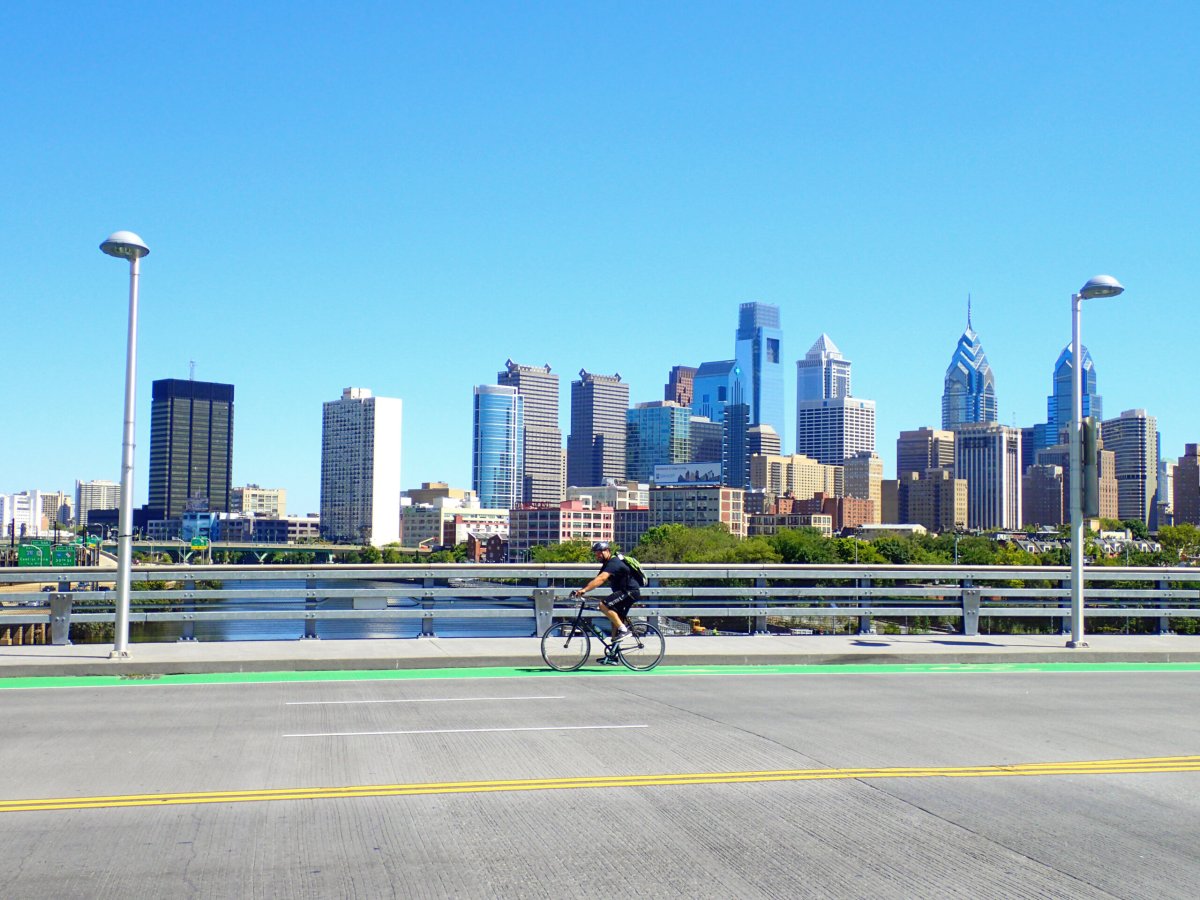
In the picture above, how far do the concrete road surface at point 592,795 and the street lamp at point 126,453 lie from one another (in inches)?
96.6

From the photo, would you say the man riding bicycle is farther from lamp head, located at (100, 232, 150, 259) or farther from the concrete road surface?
lamp head, located at (100, 232, 150, 259)

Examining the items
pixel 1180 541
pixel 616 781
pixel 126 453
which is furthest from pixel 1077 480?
pixel 1180 541

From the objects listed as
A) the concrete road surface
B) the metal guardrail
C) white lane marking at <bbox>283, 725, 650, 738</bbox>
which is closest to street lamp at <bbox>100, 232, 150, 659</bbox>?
the metal guardrail

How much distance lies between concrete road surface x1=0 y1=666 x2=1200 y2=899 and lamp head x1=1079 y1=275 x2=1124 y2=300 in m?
7.76

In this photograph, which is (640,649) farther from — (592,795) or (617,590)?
(592,795)

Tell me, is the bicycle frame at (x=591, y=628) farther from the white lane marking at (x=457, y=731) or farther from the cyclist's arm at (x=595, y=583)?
the white lane marking at (x=457, y=731)

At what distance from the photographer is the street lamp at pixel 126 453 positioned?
1612cm

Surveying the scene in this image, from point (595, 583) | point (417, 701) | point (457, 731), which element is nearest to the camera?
point (457, 731)

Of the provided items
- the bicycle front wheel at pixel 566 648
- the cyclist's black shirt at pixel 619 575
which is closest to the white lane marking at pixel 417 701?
the bicycle front wheel at pixel 566 648

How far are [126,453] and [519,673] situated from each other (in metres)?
6.36

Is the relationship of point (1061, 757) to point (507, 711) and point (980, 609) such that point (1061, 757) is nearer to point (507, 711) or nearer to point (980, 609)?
point (507, 711)

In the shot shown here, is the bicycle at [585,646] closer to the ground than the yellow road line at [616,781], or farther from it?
farther from it

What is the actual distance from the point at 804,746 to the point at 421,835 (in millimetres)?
4294

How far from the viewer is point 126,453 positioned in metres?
16.5
